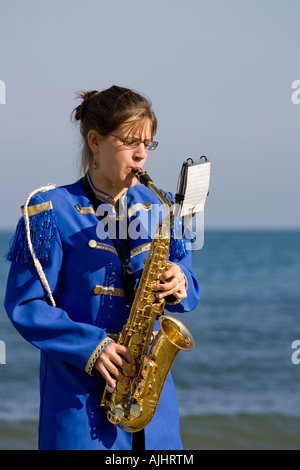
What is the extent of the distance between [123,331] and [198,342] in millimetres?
10165

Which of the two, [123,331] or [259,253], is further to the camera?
[259,253]

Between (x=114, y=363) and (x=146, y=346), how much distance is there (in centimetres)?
21

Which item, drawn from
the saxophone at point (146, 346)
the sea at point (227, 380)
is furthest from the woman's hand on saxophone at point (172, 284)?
the sea at point (227, 380)

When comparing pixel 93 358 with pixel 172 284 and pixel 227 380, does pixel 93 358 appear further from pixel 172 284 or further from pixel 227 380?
pixel 227 380

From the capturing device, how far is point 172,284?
3096 mm

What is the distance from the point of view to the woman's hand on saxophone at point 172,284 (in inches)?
121

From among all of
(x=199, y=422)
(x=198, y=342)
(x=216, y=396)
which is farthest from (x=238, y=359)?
(x=199, y=422)

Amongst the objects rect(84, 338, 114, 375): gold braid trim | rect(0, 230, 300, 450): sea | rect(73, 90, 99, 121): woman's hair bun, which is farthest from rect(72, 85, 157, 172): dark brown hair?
rect(0, 230, 300, 450): sea

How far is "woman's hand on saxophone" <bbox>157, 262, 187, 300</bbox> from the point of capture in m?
3.08

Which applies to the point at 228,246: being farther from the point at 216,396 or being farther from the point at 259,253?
the point at 216,396

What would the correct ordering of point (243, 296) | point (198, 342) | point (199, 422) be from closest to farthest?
point (199, 422) → point (198, 342) → point (243, 296)

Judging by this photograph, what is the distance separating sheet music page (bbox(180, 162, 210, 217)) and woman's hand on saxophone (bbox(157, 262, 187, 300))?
0.23m

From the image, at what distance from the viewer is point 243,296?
22016mm
